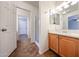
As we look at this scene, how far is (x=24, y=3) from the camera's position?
6.15m

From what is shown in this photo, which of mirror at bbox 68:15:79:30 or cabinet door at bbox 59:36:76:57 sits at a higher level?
mirror at bbox 68:15:79:30

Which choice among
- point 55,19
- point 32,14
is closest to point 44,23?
point 55,19

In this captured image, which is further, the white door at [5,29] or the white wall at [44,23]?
the white wall at [44,23]

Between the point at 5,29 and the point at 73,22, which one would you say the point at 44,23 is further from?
the point at 5,29

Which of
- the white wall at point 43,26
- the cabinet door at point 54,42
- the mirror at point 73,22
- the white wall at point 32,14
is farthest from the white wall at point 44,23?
the white wall at point 32,14

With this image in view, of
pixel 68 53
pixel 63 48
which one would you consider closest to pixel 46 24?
pixel 63 48

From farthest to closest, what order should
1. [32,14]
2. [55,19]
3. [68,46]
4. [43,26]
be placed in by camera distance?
[32,14], [55,19], [43,26], [68,46]

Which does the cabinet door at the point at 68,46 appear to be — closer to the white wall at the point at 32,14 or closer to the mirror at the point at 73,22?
the mirror at the point at 73,22

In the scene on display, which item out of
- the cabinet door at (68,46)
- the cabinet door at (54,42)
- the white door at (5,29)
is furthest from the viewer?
the cabinet door at (54,42)

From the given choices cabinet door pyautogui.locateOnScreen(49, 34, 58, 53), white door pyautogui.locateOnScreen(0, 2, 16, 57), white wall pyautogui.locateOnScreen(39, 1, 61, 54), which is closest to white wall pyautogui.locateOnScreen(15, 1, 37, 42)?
white wall pyautogui.locateOnScreen(39, 1, 61, 54)

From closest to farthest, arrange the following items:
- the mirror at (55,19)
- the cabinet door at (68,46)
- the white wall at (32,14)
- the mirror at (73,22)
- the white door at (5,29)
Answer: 1. the cabinet door at (68,46)
2. the white door at (5,29)
3. the mirror at (73,22)
4. the mirror at (55,19)
5. the white wall at (32,14)

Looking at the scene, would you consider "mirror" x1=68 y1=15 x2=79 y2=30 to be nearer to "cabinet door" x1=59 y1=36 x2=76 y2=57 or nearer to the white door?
"cabinet door" x1=59 y1=36 x2=76 y2=57

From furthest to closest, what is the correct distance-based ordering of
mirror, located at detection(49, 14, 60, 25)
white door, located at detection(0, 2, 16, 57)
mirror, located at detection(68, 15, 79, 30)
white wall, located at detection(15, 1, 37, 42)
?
white wall, located at detection(15, 1, 37, 42)
mirror, located at detection(49, 14, 60, 25)
mirror, located at detection(68, 15, 79, 30)
white door, located at detection(0, 2, 16, 57)

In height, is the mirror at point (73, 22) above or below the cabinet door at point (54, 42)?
above
